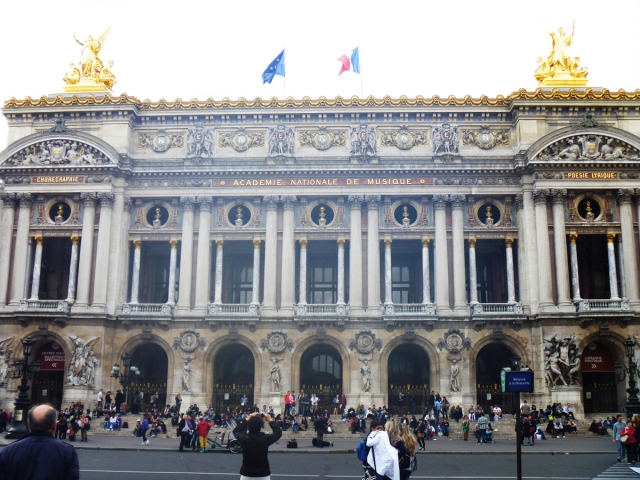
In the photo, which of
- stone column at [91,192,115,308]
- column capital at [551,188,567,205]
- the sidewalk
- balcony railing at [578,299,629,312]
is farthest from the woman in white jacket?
column capital at [551,188,567,205]

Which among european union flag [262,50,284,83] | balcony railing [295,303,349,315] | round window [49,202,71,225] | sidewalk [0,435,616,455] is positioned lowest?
sidewalk [0,435,616,455]

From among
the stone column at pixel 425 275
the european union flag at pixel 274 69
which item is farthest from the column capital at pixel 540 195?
the european union flag at pixel 274 69

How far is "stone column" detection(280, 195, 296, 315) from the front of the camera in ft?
163

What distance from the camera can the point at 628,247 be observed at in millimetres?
48562

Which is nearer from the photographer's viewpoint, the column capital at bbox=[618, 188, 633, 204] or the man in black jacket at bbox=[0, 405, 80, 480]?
the man in black jacket at bbox=[0, 405, 80, 480]

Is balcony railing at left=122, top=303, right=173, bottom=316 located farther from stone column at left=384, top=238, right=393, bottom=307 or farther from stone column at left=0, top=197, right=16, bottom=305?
stone column at left=384, top=238, right=393, bottom=307

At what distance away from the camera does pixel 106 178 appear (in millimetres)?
50938

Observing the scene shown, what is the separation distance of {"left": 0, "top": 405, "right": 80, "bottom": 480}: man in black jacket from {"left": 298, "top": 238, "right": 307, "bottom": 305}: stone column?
41.2m

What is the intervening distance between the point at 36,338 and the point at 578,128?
39356 millimetres

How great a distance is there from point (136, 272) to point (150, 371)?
7468mm

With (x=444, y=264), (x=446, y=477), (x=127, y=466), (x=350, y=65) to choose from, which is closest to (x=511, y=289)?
(x=444, y=264)

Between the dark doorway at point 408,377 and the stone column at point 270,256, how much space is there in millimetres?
9309

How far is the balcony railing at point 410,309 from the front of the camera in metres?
48.5

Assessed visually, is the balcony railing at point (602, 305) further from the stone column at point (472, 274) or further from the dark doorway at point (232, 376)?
the dark doorway at point (232, 376)
